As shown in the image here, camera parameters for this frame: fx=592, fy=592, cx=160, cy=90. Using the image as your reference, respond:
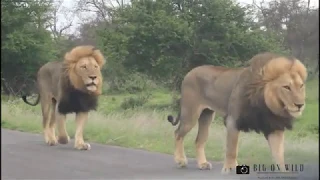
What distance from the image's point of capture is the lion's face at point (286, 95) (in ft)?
13.5

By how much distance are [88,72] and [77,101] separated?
0.56 metres

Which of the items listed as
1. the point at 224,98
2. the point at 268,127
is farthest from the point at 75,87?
the point at 268,127

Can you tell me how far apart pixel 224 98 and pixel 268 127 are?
86cm

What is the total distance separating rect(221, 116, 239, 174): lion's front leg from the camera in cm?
482

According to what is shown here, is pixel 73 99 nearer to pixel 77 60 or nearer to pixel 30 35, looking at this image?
pixel 77 60

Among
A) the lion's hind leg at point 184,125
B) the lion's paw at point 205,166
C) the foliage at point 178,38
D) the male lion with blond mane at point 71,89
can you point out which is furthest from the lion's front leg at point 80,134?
Answer: the foliage at point 178,38

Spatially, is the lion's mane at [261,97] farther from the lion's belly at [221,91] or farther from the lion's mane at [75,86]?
the lion's mane at [75,86]

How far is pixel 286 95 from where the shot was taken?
13.8 feet

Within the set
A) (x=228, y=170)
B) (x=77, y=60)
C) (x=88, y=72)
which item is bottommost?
(x=228, y=170)

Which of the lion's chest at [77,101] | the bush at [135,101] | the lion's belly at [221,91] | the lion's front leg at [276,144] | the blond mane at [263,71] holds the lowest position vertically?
the bush at [135,101]

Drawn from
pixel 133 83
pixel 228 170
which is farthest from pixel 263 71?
pixel 133 83

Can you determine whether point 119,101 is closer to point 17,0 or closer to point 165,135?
point 17,0

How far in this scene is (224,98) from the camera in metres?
5.38

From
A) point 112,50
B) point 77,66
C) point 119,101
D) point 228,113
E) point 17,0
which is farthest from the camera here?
point 112,50
